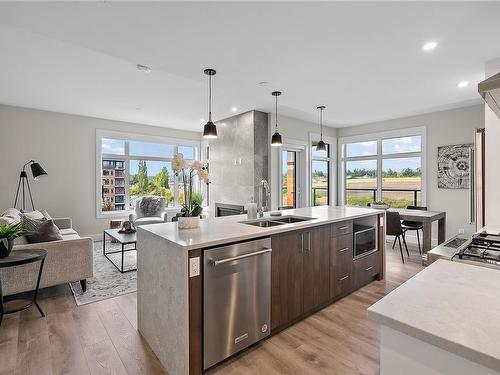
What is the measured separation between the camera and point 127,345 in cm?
214

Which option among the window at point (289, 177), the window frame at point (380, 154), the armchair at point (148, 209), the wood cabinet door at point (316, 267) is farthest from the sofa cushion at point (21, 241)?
the window frame at point (380, 154)

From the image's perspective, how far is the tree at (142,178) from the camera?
22.0 feet

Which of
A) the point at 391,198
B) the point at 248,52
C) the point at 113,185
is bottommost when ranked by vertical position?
the point at 391,198

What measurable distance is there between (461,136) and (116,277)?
20.6ft

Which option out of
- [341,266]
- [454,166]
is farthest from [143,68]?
[454,166]

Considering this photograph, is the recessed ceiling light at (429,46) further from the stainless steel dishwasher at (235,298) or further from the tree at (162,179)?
the tree at (162,179)

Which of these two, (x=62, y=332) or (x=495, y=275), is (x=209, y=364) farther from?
(x=495, y=275)

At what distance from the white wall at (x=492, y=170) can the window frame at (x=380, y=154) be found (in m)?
2.80

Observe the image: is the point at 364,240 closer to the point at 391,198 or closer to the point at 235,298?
the point at 235,298

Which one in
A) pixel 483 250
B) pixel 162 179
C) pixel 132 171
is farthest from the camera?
pixel 162 179

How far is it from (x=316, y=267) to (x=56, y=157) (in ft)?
18.3

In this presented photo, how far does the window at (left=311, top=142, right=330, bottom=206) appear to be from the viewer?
6.56 meters

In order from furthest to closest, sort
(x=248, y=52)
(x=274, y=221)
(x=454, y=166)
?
(x=454, y=166) < (x=274, y=221) < (x=248, y=52)

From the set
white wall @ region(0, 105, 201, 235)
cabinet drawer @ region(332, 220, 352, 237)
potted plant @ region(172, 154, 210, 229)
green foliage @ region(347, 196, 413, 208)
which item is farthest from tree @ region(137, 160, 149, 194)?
Answer: cabinet drawer @ region(332, 220, 352, 237)
